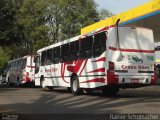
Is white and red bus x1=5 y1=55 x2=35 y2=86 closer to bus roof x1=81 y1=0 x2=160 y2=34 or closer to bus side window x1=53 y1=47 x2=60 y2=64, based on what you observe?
bus roof x1=81 y1=0 x2=160 y2=34

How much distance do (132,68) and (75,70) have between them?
3.74m

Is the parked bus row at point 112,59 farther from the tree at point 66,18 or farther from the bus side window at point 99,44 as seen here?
the tree at point 66,18

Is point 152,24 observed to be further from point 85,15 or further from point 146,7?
point 85,15

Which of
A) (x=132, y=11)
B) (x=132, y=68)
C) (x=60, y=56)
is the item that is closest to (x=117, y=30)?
(x=132, y=68)

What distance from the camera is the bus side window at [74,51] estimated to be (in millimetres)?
21502

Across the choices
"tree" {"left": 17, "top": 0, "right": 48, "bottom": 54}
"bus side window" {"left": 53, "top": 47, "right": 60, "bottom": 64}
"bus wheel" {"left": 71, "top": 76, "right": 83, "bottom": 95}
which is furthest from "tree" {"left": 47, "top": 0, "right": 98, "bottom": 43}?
"bus wheel" {"left": 71, "top": 76, "right": 83, "bottom": 95}

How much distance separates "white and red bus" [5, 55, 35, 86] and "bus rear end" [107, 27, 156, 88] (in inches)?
647

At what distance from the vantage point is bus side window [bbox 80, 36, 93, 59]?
20.0 meters

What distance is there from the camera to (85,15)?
164ft

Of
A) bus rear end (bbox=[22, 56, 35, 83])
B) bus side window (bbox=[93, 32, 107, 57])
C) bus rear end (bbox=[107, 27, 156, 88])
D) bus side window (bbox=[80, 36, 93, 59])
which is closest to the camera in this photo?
bus rear end (bbox=[107, 27, 156, 88])

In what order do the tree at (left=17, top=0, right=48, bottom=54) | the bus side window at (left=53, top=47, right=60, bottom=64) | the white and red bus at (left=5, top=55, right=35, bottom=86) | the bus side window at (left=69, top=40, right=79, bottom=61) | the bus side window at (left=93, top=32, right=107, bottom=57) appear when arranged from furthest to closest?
the tree at (left=17, top=0, right=48, bottom=54)
the white and red bus at (left=5, top=55, right=35, bottom=86)
the bus side window at (left=53, top=47, right=60, bottom=64)
the bus side window at (left=69, top=40, right=79, bottom=61)
the bus side window at (left=93, top=32, right=107, bottom=57)

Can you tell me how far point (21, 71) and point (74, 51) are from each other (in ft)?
51.8

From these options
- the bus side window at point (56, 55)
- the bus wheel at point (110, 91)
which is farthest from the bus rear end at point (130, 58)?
the bus side window at point (56, 55)

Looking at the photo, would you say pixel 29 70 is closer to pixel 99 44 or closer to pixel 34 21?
pixel 34 21
